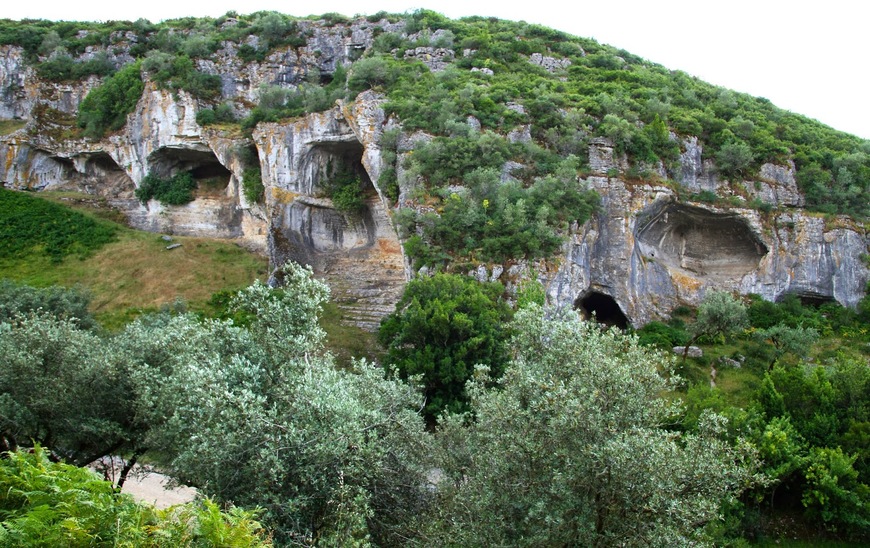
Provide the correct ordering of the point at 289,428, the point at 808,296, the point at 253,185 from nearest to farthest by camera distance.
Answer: the point at 289,428, the point at 808,296, the point at 253,185

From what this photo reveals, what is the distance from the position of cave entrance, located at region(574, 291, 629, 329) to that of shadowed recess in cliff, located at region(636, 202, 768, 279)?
12.8 ft

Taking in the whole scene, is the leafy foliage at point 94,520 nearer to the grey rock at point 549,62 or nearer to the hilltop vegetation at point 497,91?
the hilltop vegetation at point 497,91

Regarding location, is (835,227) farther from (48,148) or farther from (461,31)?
(48,148)

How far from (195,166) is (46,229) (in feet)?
35.3

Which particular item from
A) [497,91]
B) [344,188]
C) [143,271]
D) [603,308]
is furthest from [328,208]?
[603,308]

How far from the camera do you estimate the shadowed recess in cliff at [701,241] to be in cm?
3412

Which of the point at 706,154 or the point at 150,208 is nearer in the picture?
the point at 706,154

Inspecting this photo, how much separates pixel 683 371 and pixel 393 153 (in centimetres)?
1878

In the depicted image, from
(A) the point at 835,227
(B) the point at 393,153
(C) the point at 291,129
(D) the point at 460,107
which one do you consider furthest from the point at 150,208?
(A) the point at 835,227

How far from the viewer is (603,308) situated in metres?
34.4

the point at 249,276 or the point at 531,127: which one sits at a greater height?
Result: the point at 531,127

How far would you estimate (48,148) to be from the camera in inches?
1748

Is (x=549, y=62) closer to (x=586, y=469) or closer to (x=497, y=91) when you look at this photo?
(x=497, y=91)

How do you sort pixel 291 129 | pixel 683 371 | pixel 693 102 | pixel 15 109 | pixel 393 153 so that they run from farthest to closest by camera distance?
1. pixel 15 109
2. pixel 693 102
3. pixel 291 129
4. pixel 393 153
5. pixel 683 371
